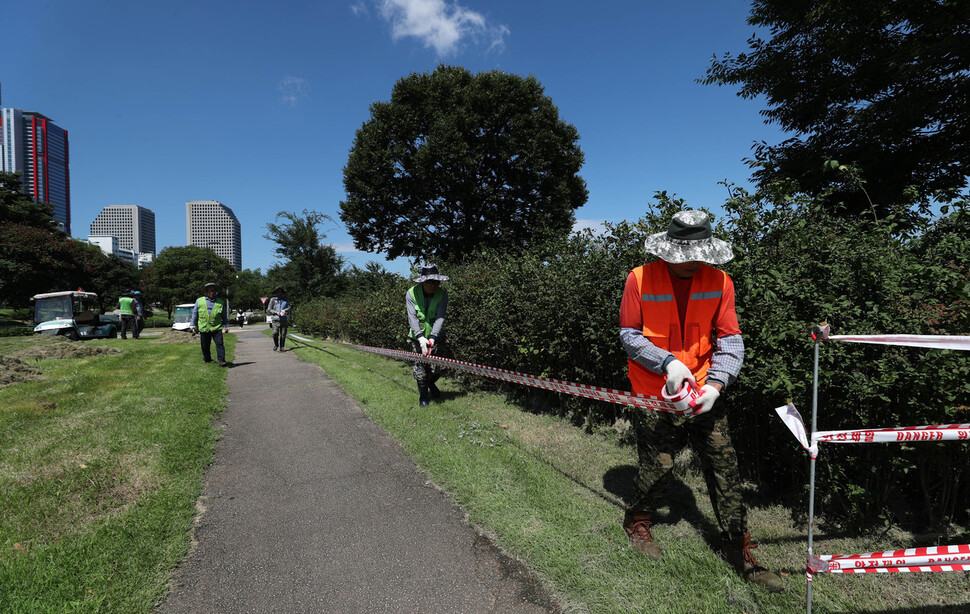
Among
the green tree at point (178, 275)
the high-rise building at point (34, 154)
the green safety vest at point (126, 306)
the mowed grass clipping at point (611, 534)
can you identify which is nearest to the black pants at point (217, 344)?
the mowed grass clipping at point (611, 534)

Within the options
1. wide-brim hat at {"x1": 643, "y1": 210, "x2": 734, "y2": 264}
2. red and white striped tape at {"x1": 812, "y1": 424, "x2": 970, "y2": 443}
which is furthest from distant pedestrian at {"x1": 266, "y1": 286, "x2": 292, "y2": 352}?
red and white striped tape at {"x1": 812, "y1": 424, "x2": 970, "y2": 443}

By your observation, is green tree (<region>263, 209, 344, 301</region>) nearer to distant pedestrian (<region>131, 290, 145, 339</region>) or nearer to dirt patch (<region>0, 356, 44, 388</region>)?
distant pedestrian (<region>131, 290, 145, 339</region>)

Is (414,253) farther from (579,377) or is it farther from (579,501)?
(579,501)

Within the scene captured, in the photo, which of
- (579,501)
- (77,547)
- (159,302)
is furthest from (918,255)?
(159,302)

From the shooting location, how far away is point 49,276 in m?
26.9

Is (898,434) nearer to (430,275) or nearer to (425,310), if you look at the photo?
(430,275)

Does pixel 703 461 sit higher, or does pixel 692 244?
pixel 692 244

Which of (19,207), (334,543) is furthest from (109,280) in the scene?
(334,543)

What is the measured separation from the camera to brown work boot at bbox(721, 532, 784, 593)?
2.32 meters

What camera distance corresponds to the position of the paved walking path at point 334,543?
238 centimetres

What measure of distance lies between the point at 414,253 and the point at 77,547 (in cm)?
2070

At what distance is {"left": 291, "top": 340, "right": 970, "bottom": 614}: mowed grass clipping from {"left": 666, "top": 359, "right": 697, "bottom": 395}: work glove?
104 centimetres

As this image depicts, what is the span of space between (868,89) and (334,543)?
37.6ft

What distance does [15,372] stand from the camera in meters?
8.33
